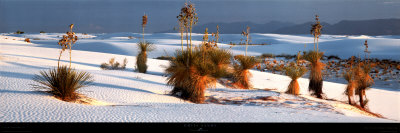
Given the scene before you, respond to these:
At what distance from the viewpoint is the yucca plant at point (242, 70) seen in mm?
7303

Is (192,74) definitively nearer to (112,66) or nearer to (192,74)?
(192,74)

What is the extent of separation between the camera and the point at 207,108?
356 centimetres

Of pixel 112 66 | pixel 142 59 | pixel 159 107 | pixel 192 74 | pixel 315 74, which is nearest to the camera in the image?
pixel 159 107

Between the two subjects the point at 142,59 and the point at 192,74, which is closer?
the point at 192,74

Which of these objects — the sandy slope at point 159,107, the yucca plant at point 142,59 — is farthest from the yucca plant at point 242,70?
the yucca plant at point 142,59

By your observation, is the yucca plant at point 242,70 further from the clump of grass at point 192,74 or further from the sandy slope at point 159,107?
the clump of grass at point 192,74

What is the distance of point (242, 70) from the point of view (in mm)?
7473

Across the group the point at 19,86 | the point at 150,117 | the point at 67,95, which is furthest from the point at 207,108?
the point at 19,86

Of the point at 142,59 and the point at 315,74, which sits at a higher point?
the point at 142,59

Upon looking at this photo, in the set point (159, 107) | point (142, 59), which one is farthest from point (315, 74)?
point (142, 59)

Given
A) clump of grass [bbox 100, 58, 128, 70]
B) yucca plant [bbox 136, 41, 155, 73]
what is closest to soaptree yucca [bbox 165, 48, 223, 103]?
yucca plant [bbox 136, 41, 155, 73]

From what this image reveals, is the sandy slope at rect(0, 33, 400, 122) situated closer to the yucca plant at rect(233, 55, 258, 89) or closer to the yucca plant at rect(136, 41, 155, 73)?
the yucca plant at rect(233, 55, 258, 89)

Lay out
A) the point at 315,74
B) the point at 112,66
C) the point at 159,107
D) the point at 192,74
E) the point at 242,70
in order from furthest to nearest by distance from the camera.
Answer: the point at 112,66 → the point at 242,70 → the point at 315,74 → the point at 192,74 → the point at 159,107
